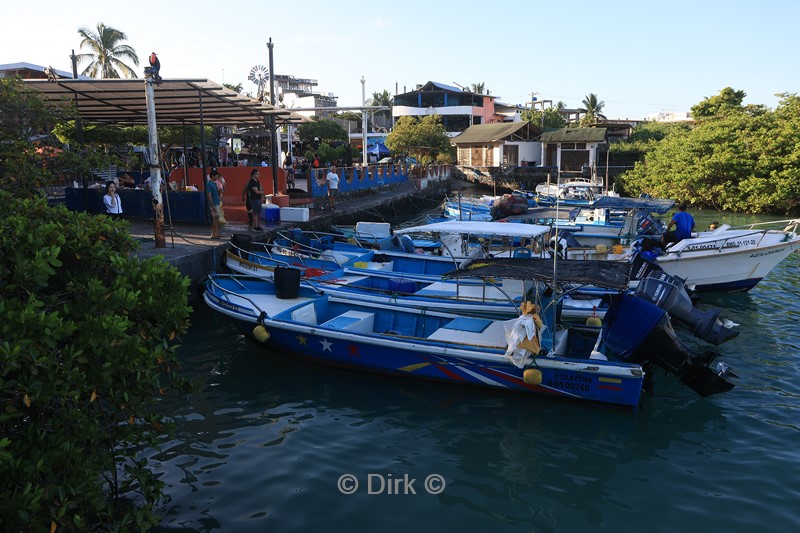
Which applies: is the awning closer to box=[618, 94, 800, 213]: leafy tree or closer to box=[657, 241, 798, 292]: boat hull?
box=[657, 241, 798, 292]: boat hull

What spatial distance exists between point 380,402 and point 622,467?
3.61 m

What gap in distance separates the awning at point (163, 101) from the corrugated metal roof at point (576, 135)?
29.6 m

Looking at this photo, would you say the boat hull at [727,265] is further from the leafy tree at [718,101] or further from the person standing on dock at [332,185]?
the leafy tree at [718,101]

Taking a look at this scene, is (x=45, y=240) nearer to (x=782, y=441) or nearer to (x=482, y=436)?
(x=482, y=436)

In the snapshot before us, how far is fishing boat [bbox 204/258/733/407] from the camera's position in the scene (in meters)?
8.38

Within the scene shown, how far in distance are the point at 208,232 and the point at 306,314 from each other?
7.29 m

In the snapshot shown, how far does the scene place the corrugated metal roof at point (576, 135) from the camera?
45.0 meters

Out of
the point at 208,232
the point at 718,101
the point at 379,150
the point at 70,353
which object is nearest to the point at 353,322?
the point at 70,353

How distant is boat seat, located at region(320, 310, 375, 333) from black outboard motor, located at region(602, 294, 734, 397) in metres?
4.19

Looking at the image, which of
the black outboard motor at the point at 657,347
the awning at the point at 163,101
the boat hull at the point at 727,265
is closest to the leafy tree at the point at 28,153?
the awning at the point at 163,101

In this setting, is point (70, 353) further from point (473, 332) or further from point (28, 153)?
point (473, 332)

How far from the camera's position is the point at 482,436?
8094mm

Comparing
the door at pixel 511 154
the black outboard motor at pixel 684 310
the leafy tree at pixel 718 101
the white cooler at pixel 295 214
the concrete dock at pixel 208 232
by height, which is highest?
the leafy tree at pixel 718 101

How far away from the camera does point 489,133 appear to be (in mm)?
Answer: 48594
